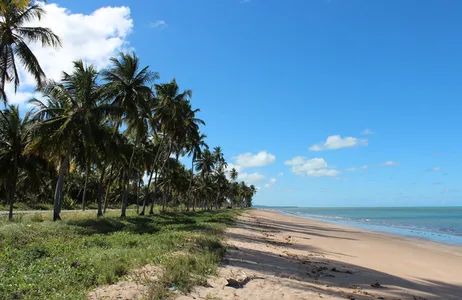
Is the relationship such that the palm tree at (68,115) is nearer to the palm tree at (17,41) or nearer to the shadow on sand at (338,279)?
the palm tree at (17,41)

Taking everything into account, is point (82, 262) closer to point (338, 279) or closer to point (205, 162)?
point (338, 279)

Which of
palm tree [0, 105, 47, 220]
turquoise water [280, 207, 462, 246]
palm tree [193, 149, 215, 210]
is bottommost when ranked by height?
turquoise water [280, 207, 462, 246]

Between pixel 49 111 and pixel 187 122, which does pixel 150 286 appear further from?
pixel 187 122

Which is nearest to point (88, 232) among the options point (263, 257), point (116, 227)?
point (116, 227)

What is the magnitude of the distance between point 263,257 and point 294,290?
15.3ft

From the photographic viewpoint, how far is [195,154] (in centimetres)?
4706

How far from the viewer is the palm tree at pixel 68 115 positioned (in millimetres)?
18703

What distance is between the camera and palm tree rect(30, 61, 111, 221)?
18703mm

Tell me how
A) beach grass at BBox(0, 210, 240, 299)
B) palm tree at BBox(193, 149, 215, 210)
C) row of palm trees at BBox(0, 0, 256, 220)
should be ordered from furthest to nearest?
palm tree at BBox(193, 149, 215, 210) → row of palm trees at BBox(0, 0, 256, 220) → beach grass at BBox(0, 210, 240, 299)

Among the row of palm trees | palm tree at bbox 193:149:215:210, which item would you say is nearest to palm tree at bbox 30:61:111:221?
the row of palm trees

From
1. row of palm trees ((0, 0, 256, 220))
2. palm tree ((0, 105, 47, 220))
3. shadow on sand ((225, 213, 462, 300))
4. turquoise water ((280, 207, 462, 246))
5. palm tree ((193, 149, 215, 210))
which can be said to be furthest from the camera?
palm tree ((193, 149, 215, 210))

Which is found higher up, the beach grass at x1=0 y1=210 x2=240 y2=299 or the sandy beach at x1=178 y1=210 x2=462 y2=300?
the beach grass at x1=0 y1=210 x2=240 y2=299

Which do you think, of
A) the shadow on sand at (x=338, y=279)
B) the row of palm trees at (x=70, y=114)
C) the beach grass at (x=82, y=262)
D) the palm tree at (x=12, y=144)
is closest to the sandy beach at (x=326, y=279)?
the shadow on sand at (x=338, y=279)

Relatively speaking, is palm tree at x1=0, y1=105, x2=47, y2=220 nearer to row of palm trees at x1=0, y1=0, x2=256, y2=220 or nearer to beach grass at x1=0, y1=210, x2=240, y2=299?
row of palm trees at x1=0, y1=0, x2=256, y2=220
